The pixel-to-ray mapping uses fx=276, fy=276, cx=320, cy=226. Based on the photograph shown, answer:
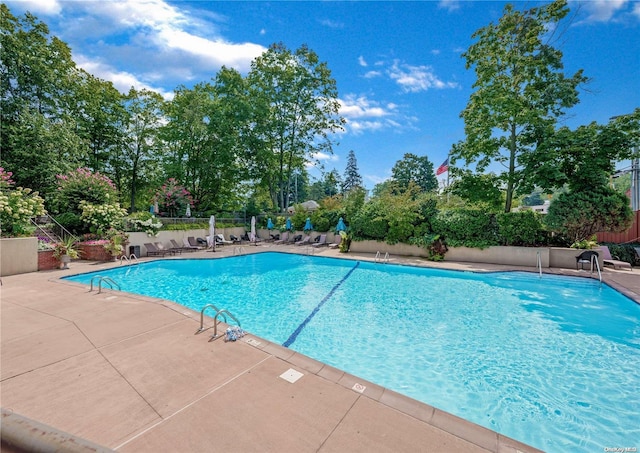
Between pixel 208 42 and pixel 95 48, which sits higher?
pixel 95 48

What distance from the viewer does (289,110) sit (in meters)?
24.3

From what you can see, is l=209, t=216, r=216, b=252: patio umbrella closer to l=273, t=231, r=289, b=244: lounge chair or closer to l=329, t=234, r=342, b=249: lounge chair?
l=273, t=231, r=289, b=244: lounge chair

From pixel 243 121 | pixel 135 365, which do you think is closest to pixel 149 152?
pixel 243 121

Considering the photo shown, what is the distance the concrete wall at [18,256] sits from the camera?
8680 millimetres

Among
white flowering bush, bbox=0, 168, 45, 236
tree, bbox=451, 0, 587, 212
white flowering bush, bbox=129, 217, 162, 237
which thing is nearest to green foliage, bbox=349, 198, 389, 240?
tree, bbox=451, 0, 587, 212

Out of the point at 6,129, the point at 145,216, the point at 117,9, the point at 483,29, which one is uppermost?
the point at 483,29

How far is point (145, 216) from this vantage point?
15047 mm

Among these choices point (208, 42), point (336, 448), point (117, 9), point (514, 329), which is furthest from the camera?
point (208, 42)

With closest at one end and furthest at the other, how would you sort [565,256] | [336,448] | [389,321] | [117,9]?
1. [336,448]
2. [389,321]
3. [117,9]
4. [565,256]

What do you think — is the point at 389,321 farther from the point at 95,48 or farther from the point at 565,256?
the point at 95,48

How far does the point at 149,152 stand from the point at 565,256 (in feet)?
94.2

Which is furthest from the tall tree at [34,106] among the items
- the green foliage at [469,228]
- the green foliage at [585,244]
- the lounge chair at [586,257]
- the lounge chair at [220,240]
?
the green foliage at [585,244]

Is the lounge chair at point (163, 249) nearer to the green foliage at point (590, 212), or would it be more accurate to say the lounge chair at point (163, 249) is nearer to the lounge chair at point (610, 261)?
the green foliage at point (590, 212)

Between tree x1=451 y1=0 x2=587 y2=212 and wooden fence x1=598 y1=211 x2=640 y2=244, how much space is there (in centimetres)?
577
